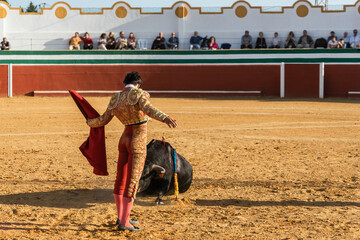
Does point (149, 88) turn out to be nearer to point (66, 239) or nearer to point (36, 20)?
point (36, 20)

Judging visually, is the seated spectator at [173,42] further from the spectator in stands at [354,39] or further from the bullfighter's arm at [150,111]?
the bullfighter's arm at [150,111]

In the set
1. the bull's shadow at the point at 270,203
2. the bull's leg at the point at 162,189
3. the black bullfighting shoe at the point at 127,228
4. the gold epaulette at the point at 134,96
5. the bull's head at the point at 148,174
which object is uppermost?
the gold epaulette at the point at 134,96

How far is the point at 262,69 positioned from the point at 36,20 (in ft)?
29.6

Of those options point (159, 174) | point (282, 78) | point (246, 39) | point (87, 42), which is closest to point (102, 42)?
point (87, 42)

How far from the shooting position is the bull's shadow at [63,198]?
552 cm

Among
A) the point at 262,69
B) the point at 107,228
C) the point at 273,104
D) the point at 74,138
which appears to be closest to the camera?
the point at 107,228

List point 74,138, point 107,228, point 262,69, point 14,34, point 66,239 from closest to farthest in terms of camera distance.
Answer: point 66,239 < point 107,228 < point 74,138 < point 262,69 < point 14,34

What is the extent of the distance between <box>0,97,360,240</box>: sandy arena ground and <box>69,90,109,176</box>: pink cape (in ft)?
1.51

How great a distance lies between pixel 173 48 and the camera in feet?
67.1

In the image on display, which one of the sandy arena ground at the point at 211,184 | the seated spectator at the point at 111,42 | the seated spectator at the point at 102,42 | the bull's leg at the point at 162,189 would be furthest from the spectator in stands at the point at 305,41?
the bull's leg at the point at 162,189

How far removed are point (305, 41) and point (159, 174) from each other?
15647 mm

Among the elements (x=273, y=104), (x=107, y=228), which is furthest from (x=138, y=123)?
(x=273, y=104)

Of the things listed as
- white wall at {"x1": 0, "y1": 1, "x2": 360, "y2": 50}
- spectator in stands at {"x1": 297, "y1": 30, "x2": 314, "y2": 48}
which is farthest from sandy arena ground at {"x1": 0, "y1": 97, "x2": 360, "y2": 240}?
white wall at {"x1": 0, "y1": 1, "x2": 360, "y2": 50}

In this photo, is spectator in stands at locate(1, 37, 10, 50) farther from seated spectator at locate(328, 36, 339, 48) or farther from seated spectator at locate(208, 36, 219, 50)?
seated spectator at locate(328, 36, 339, 48)
